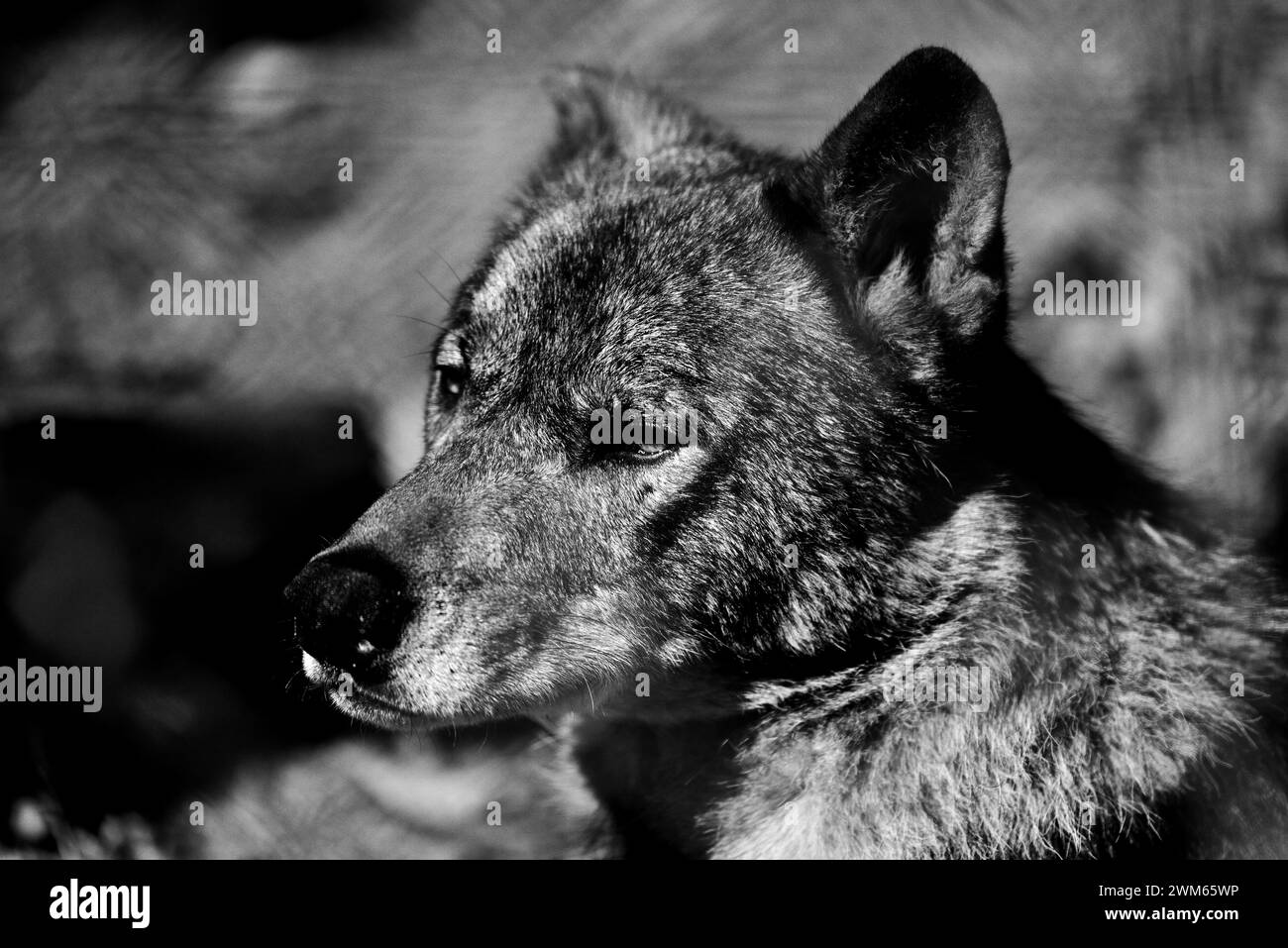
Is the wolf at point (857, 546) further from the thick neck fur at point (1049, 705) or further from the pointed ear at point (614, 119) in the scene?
the pointed ear at point (614, 119)

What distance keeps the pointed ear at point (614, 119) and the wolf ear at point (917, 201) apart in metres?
0.97

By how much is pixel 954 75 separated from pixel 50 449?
3575 millimetres

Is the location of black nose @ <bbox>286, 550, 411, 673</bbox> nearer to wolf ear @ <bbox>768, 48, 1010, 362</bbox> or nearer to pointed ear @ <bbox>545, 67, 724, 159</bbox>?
wolf ear @ <bbox>768, 48, 1010, 362</bbox>

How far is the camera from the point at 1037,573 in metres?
2.88

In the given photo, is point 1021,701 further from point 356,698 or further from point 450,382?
point 450,382

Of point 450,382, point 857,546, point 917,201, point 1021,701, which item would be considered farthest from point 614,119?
point 1021,701

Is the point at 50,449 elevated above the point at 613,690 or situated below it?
above

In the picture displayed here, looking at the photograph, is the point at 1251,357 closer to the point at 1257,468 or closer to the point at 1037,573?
the point at 1257,468

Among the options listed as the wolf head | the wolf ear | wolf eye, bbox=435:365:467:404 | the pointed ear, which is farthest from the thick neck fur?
the pointed ear

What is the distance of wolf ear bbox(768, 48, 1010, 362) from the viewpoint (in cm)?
265

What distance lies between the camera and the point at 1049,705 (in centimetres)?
282

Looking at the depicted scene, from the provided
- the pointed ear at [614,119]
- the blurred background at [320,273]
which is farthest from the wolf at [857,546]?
the blurred background at [320,273]
